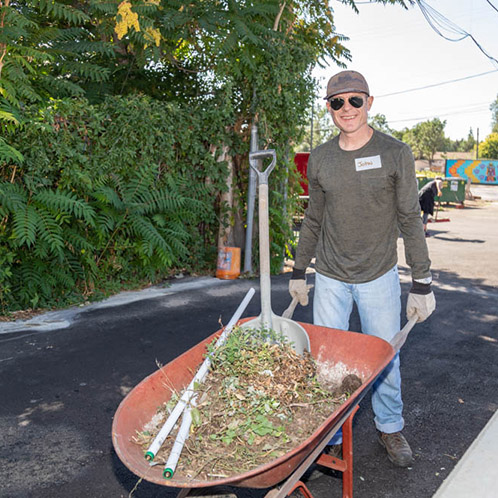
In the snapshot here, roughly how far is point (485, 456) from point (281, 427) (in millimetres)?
1971

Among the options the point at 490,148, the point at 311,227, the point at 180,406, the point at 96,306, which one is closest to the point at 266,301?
the point at 180,406

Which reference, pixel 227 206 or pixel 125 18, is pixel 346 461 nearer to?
pixel 125 18

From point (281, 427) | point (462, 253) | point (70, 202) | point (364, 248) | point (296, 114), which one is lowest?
point (462, 253)

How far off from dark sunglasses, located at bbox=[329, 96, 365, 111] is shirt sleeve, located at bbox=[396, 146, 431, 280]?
38 centimetres

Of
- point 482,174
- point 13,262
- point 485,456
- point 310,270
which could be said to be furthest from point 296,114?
point 482,174

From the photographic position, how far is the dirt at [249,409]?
2285mm

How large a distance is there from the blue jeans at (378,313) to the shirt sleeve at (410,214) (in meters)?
0.21

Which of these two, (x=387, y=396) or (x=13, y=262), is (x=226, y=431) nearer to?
(x=387, y=396)

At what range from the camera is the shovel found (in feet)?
9.53

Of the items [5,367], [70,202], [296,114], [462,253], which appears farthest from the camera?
[462,253]

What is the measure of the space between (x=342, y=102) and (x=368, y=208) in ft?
2.21

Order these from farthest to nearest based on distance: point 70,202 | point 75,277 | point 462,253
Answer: point 462,253 < point 75,277 < point 70,202

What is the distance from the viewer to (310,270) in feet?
34.7

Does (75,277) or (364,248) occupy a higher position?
(364,248)
